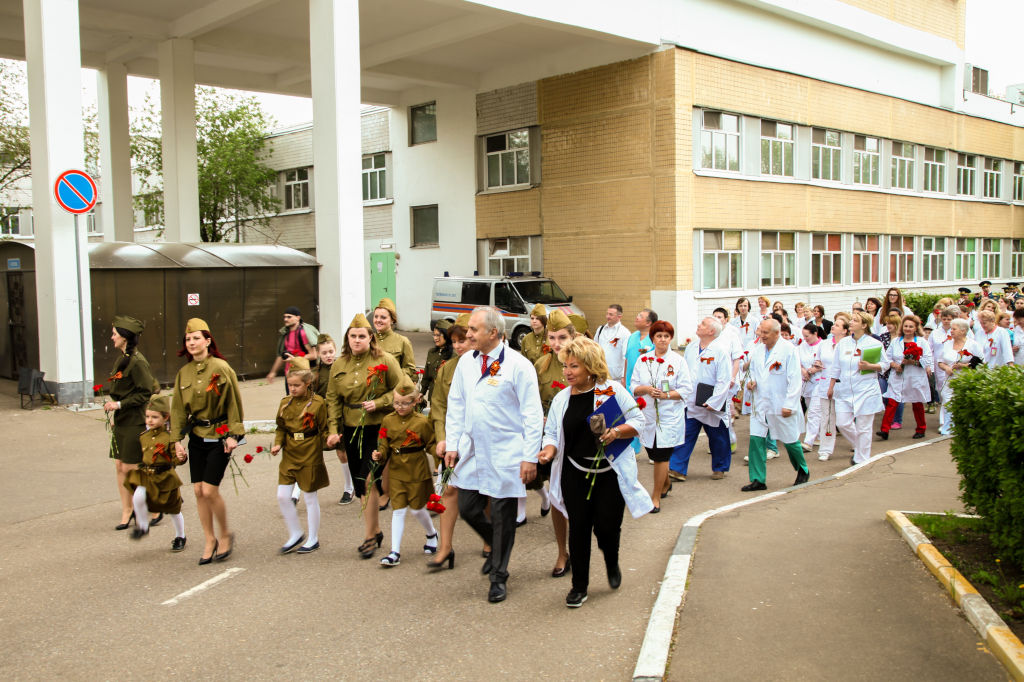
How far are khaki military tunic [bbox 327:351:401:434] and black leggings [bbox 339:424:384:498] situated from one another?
0.30 feet

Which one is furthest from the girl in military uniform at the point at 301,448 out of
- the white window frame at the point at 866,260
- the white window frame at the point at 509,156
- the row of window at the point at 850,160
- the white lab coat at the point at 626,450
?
the white window frame at the point at 866,260

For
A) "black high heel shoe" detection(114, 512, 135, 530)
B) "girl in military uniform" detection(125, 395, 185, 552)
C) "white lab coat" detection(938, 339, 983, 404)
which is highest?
"white lab coat" detection(938, 339, 983, 404)

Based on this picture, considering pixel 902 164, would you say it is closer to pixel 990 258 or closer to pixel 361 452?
pixel 990 258

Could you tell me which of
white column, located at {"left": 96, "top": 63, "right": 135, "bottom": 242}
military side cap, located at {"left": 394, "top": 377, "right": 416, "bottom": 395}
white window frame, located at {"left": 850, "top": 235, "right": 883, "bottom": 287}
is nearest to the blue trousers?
military side cap, located at {"left": 394, "top": 377, "right": 416, "bottom": 395}

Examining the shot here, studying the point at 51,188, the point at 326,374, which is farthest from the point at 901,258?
the point at 326,374

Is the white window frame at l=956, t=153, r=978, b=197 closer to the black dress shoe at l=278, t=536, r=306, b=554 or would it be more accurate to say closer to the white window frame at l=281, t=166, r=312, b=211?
the white window frame at l=281, t=166, r=312, b=211

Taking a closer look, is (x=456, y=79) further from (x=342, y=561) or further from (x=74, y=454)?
(x=342, y=561)

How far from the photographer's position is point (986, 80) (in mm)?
36125

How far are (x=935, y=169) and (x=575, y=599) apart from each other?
108 feet

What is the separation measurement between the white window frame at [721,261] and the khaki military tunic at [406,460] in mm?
18114

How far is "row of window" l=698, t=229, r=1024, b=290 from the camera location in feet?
79.9

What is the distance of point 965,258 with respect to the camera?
116ft

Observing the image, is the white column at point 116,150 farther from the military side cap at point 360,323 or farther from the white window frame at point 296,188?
the military side cap at point 360,323

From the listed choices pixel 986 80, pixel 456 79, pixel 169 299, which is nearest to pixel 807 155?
pixel 456 79
